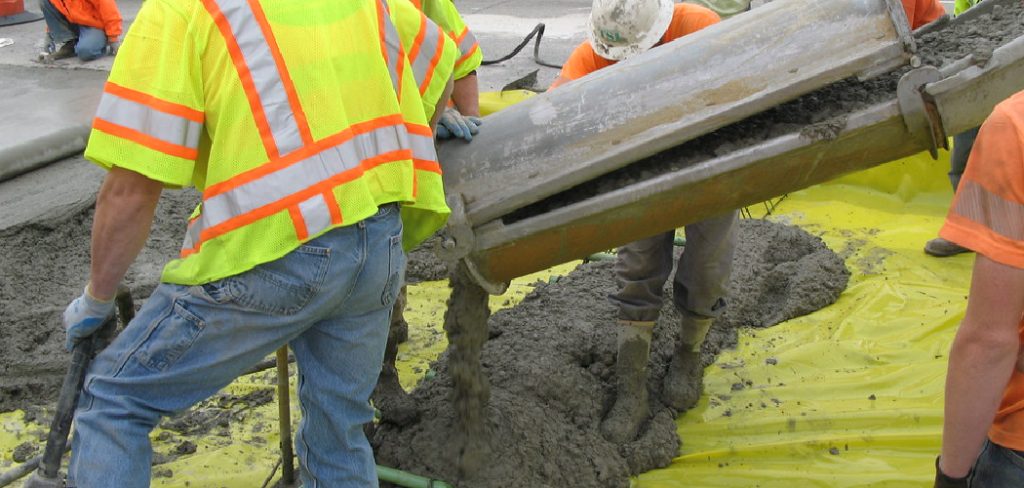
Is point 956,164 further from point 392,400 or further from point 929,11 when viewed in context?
point 392,400

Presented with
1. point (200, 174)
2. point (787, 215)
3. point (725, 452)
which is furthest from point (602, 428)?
point (787, 215)

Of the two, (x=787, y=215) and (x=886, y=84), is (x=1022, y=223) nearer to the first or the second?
(x=886, y=84)

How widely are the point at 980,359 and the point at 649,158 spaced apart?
982 mm

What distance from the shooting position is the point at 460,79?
261 centimetres

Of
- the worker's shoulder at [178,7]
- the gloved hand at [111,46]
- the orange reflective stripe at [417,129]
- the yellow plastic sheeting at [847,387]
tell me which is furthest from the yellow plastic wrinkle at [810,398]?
the gloved hand at [111,46]

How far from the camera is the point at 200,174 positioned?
2049mm

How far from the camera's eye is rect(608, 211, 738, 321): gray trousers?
310 centimetres

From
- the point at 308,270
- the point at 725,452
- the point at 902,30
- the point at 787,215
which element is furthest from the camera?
the point at 787,215

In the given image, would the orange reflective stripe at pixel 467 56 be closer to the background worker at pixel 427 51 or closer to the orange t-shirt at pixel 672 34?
the background worker at pixel 427 51

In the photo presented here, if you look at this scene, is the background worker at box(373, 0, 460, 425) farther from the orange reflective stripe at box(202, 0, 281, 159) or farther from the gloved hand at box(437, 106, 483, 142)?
the orange reflective stripe at box(202, 0, 281, 159)

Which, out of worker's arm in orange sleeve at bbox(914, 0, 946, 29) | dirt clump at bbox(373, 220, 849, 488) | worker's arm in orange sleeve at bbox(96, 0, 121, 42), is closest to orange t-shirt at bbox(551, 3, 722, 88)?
dirt clump at bbox(373, 220, 849, 488)

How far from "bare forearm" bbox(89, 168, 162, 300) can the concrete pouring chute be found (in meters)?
0.74

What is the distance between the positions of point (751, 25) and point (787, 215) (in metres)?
2.62

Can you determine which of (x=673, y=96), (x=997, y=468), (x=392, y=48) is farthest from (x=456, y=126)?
(x=997, y=468)
